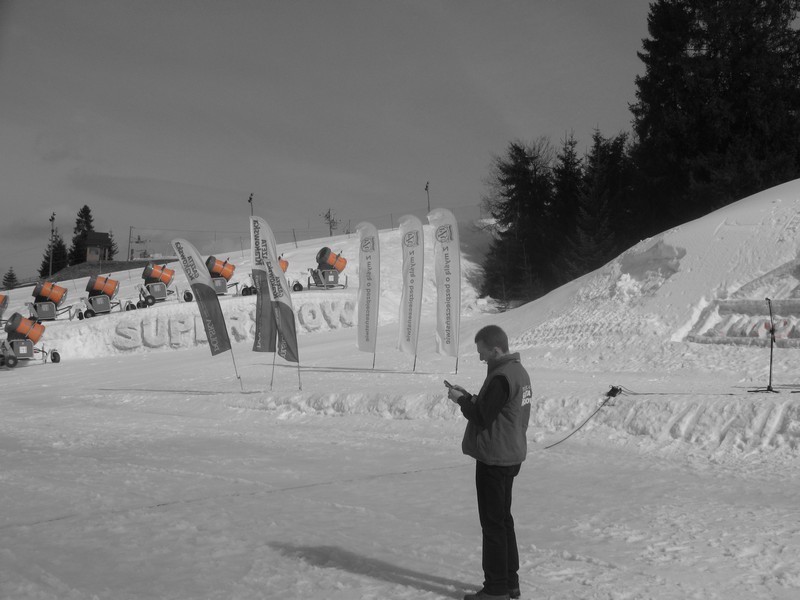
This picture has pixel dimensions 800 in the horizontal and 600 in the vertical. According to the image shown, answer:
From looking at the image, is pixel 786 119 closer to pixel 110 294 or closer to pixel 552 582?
pixel 110 294

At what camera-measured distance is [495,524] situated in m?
4.59

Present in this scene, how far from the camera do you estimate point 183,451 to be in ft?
36.4

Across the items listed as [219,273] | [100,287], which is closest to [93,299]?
[100,287]

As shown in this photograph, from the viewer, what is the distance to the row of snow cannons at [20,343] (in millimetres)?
27281

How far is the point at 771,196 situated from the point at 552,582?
71.3 ft

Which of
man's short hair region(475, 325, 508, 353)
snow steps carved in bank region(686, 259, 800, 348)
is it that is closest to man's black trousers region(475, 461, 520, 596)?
man's short hair region(475, 325, 508, 353)

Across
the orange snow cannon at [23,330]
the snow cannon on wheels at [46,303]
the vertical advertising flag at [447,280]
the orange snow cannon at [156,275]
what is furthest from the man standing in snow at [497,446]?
the orange snow cannon at [156,275]

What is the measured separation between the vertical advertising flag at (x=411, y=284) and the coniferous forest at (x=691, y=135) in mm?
21312

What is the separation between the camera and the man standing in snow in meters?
4.56

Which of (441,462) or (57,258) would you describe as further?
(57,258)

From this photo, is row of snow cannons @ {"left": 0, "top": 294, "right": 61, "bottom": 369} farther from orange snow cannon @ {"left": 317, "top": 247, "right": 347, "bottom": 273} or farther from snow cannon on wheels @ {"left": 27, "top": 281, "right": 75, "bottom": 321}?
orange snow cannon @ {"left": 317, "top": 247, "right": 347, "bottom": 273}

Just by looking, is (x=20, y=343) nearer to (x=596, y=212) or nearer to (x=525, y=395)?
(x=525, y=395)

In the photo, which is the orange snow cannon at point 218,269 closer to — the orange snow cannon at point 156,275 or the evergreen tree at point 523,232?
the orange snow cannon at point 156,275

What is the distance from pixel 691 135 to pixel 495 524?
126 feet
